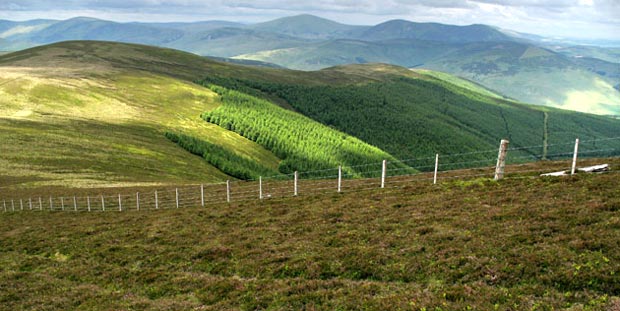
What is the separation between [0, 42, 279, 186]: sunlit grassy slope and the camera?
82062 mm

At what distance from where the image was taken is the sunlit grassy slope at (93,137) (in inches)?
3231

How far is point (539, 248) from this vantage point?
1705 cm

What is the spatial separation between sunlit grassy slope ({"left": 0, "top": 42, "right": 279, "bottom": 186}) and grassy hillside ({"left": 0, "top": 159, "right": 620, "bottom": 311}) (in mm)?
52266

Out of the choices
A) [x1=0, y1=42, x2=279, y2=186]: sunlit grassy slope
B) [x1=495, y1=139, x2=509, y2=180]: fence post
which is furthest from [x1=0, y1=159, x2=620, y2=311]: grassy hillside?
[x1=0, y1=42, x2=279, y2=186]: sunlit grassy slope

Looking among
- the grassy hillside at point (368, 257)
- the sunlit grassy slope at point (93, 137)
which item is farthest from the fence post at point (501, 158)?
the sunlit grassy slope at point (93, 137)

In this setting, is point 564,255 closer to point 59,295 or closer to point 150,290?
point 150,290

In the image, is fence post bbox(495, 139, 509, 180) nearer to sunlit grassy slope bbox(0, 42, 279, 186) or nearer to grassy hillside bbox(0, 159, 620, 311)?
grassy hillside bbox(0, 159, 620, 311)

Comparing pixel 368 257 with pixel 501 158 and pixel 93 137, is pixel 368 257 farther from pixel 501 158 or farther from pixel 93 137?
pixel 93 137

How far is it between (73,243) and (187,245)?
38.6 ft

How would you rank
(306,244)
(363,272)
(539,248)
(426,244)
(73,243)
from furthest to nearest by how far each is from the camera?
(73,243) → (306,244) → (426,244) → (363,272) → (539,248)

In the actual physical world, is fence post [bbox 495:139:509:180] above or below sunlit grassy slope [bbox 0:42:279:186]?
above

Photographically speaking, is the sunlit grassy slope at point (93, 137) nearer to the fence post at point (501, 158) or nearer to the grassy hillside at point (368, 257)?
the grassy hillside at point (368, 257)

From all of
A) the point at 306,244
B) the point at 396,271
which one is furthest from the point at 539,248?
the point at 306,244

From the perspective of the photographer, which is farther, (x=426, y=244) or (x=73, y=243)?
(x=73, y=243)
